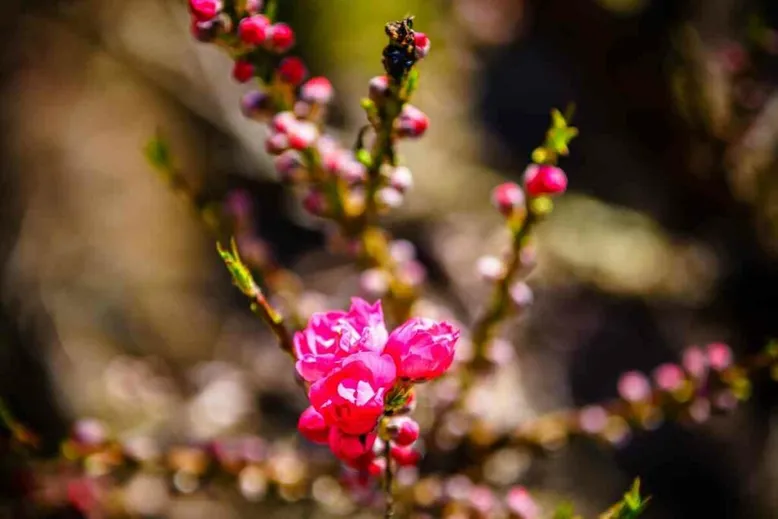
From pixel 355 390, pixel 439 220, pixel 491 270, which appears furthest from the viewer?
pixel 439 220

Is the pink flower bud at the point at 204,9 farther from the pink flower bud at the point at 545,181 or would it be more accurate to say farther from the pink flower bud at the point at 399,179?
the pink flower bud at the point at 545,181

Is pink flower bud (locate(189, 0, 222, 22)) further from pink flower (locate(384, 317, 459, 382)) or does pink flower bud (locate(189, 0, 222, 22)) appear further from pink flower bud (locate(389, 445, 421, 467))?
pink flower bud (locate(389, 445, 421, 467))

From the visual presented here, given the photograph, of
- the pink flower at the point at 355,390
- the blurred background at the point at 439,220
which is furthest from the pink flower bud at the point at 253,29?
the blurred background at the point at 439,220

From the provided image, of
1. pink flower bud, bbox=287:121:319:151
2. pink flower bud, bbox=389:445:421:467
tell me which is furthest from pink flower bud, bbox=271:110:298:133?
pink flower bud, bbox=389:445:421:467

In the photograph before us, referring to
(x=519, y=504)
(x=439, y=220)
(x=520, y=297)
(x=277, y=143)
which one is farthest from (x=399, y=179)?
(x=439, y=220)

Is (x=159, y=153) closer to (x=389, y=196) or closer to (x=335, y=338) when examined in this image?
(x=389, y=196)

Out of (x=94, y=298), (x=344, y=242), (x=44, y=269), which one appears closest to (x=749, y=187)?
(x=344, y=242)
